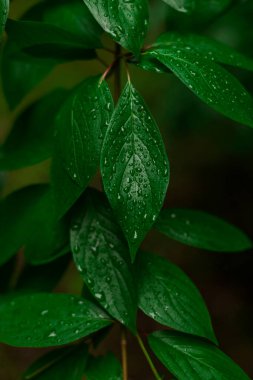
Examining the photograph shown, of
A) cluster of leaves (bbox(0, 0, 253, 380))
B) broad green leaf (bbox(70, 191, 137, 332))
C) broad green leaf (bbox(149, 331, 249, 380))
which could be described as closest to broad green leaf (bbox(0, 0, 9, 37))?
cluster of leaves (bbox(0, 0, 253, 380))

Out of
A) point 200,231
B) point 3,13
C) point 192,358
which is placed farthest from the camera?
point 200,231

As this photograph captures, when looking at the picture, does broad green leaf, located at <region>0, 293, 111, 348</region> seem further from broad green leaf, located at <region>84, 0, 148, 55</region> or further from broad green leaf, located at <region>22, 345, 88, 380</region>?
broad green leaf, located at <region>84, 0, 148, 55</region>

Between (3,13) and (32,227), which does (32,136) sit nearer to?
(32,227)

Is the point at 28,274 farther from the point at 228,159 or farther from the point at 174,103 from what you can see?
the point at 228,159

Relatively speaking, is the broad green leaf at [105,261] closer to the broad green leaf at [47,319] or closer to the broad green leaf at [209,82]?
the broad green leaf at [47,319]

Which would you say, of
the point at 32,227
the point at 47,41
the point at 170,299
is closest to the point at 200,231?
the point at 170,299

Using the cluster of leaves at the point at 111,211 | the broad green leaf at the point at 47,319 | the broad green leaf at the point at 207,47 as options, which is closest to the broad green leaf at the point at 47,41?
the cluster of leaves at the point at 111,211
